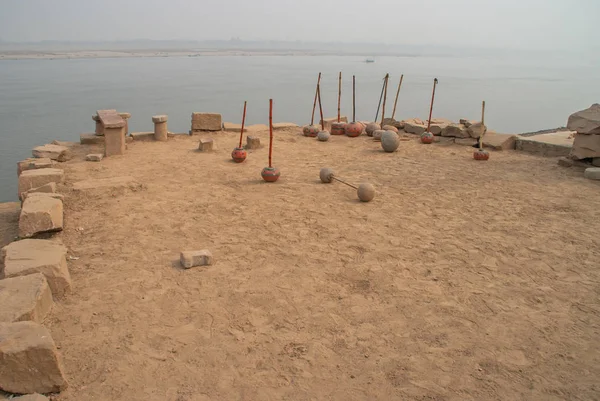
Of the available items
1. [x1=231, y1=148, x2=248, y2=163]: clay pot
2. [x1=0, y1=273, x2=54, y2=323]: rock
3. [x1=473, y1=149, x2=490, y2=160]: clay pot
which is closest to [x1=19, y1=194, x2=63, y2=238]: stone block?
[x1=0, y1=273, x2=54, y2=323]: rock

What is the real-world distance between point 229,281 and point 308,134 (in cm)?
Answer: 855

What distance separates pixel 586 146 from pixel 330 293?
26.0 feet

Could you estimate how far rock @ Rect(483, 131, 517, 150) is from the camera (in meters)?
11.9

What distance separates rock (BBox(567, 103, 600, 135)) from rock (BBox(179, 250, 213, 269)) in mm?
8603

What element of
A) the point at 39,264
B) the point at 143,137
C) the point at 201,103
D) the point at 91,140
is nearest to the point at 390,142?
the point at 143,137

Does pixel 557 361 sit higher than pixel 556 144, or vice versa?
pixel 556 144

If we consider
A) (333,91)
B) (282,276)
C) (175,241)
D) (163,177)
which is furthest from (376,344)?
(333,91)

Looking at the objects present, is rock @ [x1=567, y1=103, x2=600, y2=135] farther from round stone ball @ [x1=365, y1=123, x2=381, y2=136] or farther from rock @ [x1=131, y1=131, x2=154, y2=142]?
rock @ [x1=131, y1=131, x2=154, y2=142]

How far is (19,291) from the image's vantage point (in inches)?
163

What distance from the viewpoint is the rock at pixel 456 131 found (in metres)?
12.5

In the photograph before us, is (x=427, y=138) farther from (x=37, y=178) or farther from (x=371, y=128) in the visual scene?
(x=37, y=178)

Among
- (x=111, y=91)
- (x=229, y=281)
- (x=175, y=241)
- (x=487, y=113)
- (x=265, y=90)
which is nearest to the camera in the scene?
(x=229, y=281)

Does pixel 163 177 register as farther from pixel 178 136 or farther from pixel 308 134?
pixel 308 134

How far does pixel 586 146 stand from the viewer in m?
9.94
